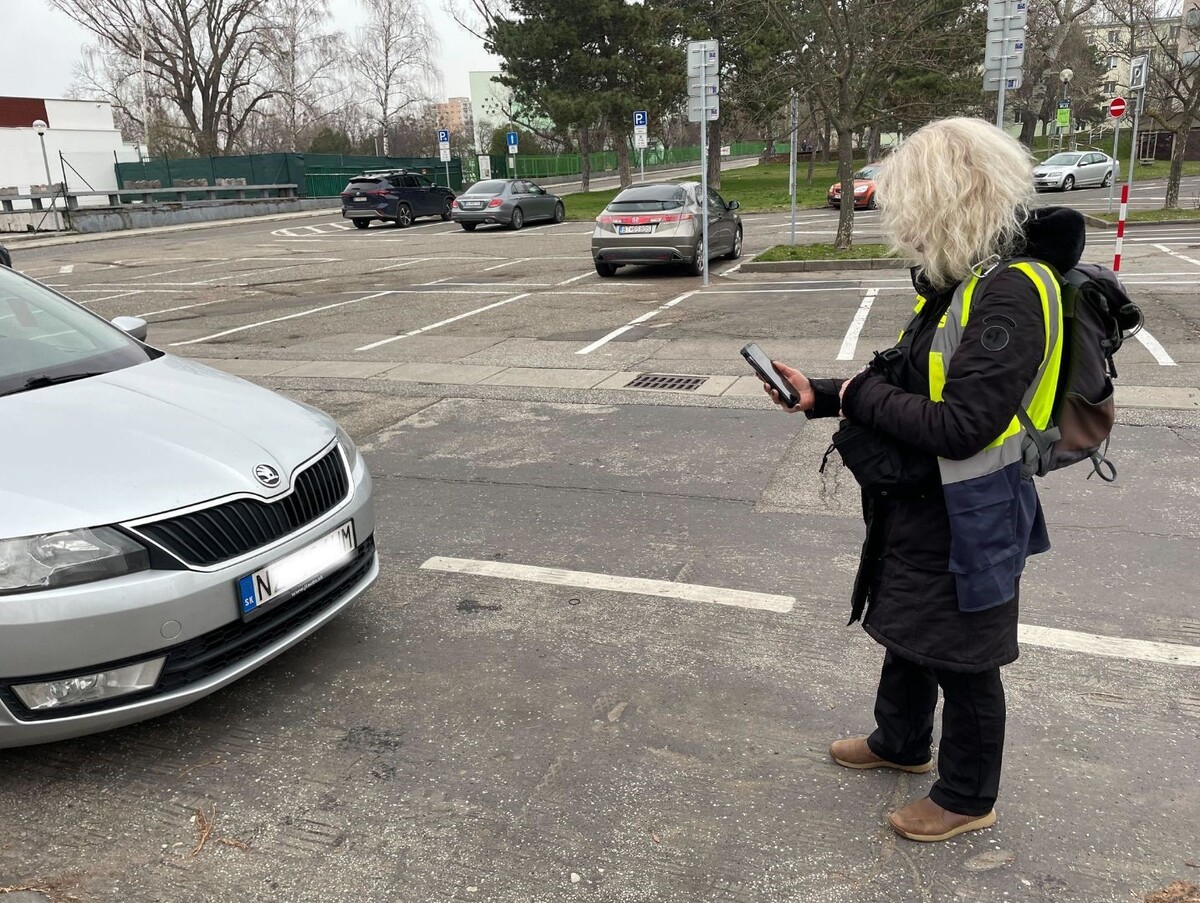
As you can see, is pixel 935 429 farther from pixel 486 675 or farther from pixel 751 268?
pixel 751 268

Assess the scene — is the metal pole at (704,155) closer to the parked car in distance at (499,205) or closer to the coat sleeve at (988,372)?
the coat sleeve at (988,372)

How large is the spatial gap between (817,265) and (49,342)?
43.5 ft

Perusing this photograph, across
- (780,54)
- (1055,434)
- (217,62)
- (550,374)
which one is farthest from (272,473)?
(217,62)

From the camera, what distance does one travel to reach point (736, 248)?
717 inches

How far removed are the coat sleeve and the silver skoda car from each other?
2156 millimetres

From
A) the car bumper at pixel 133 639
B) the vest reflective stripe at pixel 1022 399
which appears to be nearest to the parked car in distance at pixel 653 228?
the car bumper at pixel 133 639

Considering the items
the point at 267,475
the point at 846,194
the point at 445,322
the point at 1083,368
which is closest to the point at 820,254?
the point at 846,194

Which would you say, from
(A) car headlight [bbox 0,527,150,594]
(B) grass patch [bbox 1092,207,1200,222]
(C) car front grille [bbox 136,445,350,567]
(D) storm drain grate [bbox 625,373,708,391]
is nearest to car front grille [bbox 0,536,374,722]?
(C) car front grille [bbox 136,445,350,567]

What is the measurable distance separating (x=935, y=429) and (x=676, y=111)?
4498 centimetres

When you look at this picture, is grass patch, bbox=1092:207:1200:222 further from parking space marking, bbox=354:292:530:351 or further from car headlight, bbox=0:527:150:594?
car headlight, bbox=0:527:150:594

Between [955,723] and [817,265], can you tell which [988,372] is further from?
[817,265]

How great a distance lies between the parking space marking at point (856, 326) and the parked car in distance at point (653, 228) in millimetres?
3323

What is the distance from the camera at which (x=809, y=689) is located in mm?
3420

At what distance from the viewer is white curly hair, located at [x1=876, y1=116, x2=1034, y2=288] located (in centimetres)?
218
